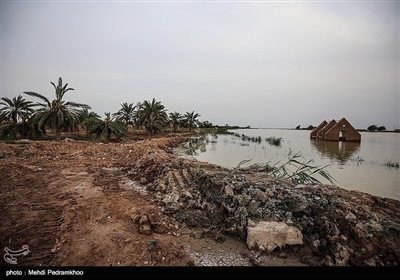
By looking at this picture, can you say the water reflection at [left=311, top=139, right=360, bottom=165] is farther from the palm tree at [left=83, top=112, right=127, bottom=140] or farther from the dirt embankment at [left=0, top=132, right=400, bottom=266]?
the palm tree at [left=83, top=112, right=127, bottom=140]

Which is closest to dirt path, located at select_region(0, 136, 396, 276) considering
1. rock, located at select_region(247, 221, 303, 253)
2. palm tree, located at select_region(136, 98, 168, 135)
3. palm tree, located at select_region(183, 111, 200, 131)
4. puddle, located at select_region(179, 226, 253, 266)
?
puddle, located at select_region(179, 226, 253, 266)

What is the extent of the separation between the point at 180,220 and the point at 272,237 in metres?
1.74

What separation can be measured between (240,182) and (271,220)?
1.32 meters

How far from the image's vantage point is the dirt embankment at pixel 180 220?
8.68 feet

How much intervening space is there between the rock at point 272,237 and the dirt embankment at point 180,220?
0.09m

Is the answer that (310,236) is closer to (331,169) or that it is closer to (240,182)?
(240,182)

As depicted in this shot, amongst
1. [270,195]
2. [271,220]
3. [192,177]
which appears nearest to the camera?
[271,220]

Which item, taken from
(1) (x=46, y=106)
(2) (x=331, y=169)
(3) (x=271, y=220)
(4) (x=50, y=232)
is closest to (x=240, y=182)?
(3) (x=271, y=220)

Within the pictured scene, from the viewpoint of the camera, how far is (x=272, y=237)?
9.68 ft

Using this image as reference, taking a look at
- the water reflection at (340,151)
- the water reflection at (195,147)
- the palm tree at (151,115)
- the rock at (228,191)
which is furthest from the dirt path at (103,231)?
the palm tree at (151,115)

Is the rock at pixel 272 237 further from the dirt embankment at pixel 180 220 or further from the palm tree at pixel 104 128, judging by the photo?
the palm tree at pixel 104 128

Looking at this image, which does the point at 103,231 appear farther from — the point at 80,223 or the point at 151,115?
the point at 151,115

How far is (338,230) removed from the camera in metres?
2.94

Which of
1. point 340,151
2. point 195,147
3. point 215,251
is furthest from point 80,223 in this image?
point 340,151
